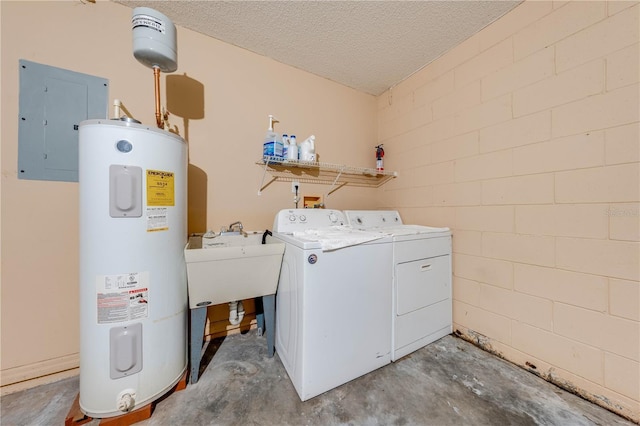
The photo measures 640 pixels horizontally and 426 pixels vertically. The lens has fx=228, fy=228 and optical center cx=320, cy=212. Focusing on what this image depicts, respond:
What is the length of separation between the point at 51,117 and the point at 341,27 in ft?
6.38

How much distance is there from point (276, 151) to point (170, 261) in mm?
1094

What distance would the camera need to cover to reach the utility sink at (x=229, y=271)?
4.18 ft

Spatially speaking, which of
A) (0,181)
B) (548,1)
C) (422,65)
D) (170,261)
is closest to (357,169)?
(422,65)

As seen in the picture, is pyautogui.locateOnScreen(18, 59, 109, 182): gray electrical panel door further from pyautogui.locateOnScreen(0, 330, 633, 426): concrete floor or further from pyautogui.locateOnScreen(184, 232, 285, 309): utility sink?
pyautogui.locateOnScreen(0, 330, 633, 426): concrete floor

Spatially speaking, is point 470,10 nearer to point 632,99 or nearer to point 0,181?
point 632,99

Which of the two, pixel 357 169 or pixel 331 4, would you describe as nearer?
pixel 331 4

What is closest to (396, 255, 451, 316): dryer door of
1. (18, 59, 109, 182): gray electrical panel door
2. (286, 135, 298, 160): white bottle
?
(286, 135, 298, 160): white bottle

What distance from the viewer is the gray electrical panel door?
4.26 ft

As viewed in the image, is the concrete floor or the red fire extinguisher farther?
the red fire extinguisher

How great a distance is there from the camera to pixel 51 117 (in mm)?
1344

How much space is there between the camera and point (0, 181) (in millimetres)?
1249

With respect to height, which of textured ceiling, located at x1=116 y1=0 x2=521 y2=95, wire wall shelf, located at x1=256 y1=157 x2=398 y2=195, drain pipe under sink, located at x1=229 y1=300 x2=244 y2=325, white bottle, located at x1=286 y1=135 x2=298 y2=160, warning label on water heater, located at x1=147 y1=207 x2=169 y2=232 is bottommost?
drain pipe under sink, located at x1=229 y1=300 x2=244 y2=325

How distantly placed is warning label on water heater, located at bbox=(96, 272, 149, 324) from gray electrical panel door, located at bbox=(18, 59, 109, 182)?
0.84m

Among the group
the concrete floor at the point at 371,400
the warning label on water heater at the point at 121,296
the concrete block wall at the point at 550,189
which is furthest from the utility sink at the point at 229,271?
the concrete block wall at the point at 550,189
